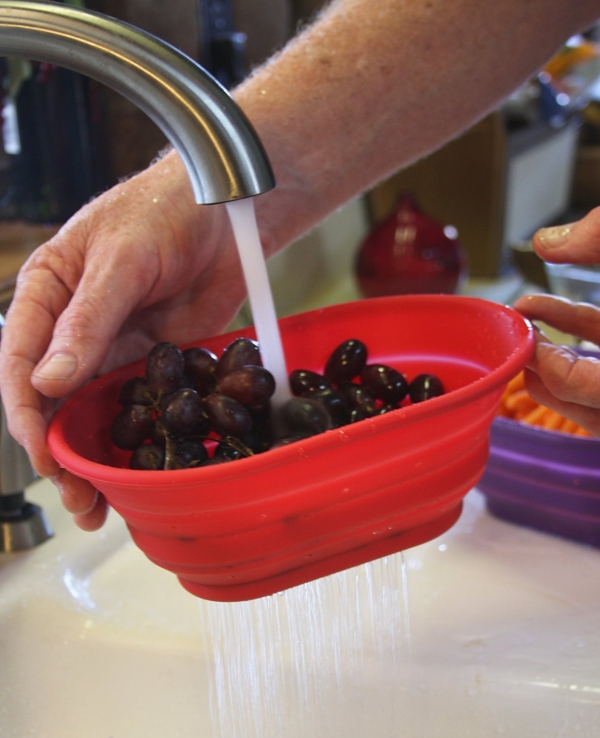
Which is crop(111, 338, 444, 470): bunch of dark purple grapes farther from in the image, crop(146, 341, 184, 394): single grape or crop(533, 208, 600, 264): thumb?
crop(533, 208, 600, 264): thumb

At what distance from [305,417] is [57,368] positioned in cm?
15

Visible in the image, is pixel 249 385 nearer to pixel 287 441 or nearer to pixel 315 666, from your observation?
pixel 287 441

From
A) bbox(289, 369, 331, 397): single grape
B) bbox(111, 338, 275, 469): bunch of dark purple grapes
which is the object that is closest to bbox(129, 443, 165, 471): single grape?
bbox(111, 338, 275, 469): bunch of dark purple grapes

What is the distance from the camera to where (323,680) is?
576mm

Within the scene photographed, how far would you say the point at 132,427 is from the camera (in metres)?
0.48

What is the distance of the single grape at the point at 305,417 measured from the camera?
468mm

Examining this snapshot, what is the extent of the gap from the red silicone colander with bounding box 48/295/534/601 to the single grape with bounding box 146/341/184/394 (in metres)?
0.05

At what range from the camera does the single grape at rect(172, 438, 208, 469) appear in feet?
1.49

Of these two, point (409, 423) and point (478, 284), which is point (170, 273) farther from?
point (478, 284)

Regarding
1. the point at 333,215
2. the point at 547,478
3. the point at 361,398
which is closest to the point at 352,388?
the point at 361,398

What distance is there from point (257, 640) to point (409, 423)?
0.81 feet

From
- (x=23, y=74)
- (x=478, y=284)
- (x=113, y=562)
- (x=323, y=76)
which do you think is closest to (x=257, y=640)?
(x=113, y=562)

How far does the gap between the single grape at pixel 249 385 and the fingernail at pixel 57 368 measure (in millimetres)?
90

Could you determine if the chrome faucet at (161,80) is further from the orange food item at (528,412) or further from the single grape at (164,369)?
the orange food item at (528,412)
